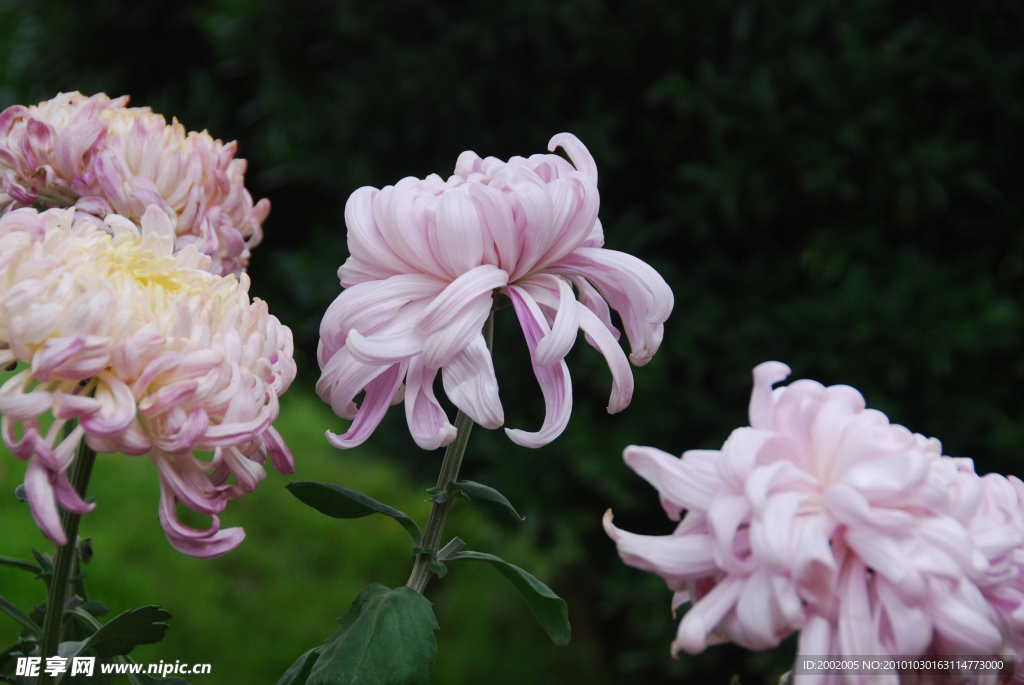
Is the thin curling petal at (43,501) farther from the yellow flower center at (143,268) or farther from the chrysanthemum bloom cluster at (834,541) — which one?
the chrysanthemum bloom cluster at (834,541)

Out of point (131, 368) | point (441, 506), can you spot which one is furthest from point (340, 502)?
point (131, 368)

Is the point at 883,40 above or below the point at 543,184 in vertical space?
above

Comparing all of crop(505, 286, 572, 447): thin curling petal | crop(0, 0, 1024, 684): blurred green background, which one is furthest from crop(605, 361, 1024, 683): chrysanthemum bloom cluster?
crop(0, 0, 1024, 684): blurred green background

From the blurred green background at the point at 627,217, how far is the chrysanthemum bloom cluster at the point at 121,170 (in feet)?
3.28

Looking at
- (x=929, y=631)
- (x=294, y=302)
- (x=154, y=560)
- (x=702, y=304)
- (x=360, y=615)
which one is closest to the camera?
(x=929, y=631)

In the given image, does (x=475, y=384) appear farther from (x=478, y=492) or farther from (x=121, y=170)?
(x=121, y=170)

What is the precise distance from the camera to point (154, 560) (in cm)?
174

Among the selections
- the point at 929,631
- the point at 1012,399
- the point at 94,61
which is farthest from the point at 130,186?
the point at 94,61

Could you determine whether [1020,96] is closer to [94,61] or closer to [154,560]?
[154,560]

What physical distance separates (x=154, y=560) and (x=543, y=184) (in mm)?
1563

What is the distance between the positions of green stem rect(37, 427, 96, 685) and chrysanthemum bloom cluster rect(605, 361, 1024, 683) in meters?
0.25

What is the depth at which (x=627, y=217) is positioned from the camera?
60.2 inches

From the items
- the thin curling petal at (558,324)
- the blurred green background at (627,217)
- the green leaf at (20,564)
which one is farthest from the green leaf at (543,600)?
the blurred green background at (627,217)

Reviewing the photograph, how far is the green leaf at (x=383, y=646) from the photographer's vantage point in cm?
40
